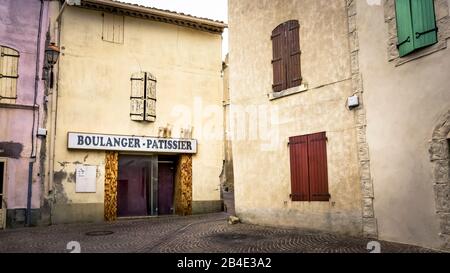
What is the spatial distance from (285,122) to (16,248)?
6772 millimetres

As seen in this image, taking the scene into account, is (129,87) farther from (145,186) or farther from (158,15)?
(145,186)

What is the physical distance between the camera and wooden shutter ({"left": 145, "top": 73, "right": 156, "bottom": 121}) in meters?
13.8

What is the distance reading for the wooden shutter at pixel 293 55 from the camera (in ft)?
33.0

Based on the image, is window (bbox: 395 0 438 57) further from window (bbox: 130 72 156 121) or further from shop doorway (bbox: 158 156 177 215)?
shop doorway (bbox: 158 156 177 215)

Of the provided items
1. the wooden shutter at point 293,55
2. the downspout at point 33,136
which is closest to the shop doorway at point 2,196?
the downspout at point 33,136

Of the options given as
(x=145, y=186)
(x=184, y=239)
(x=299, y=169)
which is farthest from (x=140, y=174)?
(x=299, y=169)

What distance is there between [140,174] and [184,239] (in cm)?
591

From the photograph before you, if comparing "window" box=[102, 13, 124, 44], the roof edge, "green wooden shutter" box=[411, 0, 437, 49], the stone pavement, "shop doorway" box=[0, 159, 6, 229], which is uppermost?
the roof edge

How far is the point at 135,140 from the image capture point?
13.6m

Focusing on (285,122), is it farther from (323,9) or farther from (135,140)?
(135,140)

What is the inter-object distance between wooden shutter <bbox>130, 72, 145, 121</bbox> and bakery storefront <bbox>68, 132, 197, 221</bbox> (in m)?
0.77

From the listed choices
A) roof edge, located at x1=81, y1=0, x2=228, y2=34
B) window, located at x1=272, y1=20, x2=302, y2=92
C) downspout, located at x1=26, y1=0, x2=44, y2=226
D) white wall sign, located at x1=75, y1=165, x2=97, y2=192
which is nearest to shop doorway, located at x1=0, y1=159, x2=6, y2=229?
downspout, located at x1=26, y1=0, x2=44, y2=226

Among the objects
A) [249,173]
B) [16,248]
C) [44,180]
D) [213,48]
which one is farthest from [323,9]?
[44,180]

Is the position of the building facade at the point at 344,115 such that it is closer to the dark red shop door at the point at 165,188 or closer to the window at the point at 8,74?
the dark red shop door at the point at 165,188
